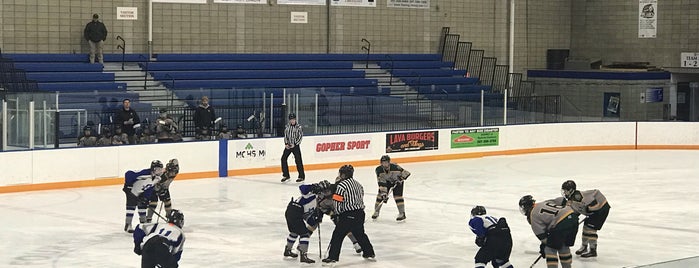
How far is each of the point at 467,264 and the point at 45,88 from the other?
12964mm

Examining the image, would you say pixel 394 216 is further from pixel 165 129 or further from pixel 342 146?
pixel 342 146

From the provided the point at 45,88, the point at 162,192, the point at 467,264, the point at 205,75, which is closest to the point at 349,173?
the point at 467,264

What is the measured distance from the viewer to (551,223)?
38.0ft

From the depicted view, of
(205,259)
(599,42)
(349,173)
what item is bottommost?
(205,259)

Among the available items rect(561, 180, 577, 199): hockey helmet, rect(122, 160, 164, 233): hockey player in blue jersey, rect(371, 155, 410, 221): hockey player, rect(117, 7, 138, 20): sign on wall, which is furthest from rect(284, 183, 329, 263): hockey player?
rect(117, 7, 138, 20): sign on wall

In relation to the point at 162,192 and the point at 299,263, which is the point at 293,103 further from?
the point at 299,263

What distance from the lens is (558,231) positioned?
11.6 meters

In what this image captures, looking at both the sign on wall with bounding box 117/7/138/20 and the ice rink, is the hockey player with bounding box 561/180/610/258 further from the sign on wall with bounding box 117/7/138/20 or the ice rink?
the sign on wall with bounding box 117/7/138/20

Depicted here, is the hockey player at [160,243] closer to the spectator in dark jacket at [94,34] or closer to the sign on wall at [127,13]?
the spectator in dark jacket at [94,34]

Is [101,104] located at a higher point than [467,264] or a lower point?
higher

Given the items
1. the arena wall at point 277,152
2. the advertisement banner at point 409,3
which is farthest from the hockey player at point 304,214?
the advertisement banner at point 409,3

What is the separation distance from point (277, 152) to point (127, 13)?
596 cm

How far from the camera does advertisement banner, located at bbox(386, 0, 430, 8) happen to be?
30.6m

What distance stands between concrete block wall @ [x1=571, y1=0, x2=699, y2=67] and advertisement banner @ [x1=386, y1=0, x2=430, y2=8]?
590 cm
